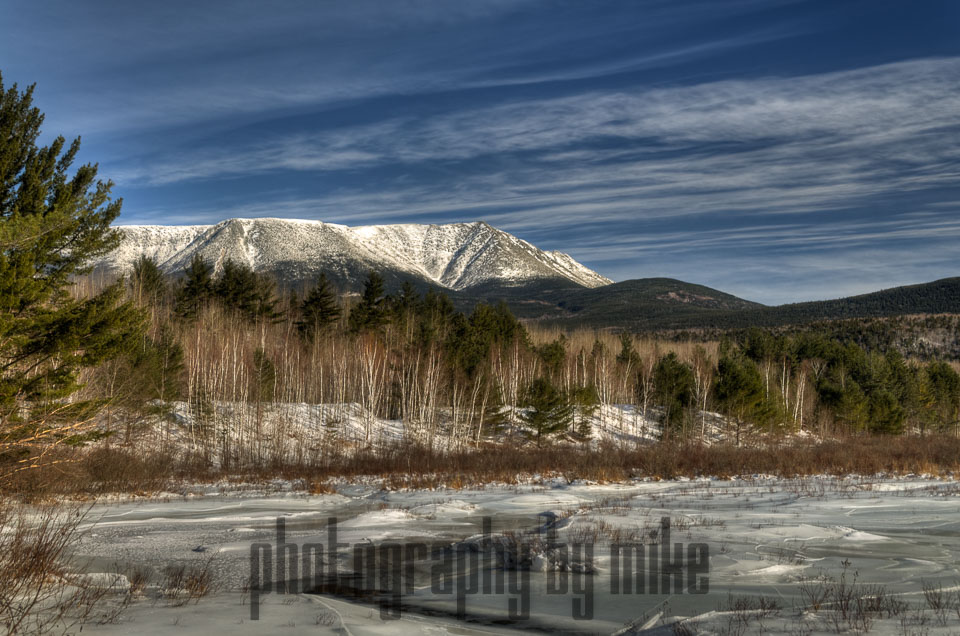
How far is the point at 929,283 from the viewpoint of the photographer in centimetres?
17562

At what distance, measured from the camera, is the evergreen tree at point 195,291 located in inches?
2325

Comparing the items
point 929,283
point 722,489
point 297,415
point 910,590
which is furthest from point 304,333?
point 929,283

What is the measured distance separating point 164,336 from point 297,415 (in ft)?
35.6

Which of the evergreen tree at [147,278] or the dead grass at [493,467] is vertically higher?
the evergreen tree at [147,278]

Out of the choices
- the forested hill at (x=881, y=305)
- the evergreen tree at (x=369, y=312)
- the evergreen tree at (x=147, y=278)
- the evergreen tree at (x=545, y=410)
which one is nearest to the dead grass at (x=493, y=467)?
the evergreen tree at (x=545, y=410)

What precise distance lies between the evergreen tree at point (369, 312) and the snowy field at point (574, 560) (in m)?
44.0

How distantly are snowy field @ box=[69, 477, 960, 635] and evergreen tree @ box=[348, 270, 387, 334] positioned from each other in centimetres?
4399

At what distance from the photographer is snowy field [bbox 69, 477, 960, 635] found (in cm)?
774

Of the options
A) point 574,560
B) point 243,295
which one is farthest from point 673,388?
point 574,560

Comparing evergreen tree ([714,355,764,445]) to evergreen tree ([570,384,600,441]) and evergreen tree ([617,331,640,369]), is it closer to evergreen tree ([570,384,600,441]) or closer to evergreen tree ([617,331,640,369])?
evergreen tree ([570,384,600,441])

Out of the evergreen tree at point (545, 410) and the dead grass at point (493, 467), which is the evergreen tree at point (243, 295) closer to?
the evergreen tree at point (545, 410)

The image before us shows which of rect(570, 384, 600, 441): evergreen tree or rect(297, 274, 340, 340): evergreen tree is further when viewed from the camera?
rect(297, 274, 340, 340): evergreen tree

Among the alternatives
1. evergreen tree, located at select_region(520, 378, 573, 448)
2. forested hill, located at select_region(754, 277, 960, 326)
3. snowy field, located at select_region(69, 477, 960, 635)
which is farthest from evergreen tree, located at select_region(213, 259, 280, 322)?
forested hill, located at select_region(754, 277, 960, 326)

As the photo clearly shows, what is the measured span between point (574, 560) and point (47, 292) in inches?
577
